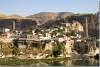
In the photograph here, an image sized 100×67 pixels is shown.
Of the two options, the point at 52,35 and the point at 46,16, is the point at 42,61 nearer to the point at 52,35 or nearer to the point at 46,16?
the point at 52,35

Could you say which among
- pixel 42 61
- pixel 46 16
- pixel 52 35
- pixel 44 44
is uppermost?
pixel 46 16

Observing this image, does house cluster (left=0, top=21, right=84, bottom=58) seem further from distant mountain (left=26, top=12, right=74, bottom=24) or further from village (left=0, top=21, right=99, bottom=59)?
distant mountain (left=26, top=12, right=74, bottom=24)

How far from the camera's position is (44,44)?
9938 millimetres

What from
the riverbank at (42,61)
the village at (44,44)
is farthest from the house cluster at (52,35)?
the riverbank at (42,61)

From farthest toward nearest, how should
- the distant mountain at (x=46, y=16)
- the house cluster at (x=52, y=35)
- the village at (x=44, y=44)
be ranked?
the distant mountain at (x=46, y=16)
the house cluster at (x=52, y=35)
the village at (x=44, y=44)

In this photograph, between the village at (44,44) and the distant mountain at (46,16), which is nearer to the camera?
the village at (44,44)

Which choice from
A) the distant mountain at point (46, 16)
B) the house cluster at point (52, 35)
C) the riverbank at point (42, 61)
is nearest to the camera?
the riverbank at point (42, 61)

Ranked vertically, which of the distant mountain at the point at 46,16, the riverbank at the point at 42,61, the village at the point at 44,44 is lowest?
the riverbank at the point at 42,61

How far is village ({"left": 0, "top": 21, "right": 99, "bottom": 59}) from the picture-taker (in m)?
9.62

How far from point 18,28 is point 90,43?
3127mm

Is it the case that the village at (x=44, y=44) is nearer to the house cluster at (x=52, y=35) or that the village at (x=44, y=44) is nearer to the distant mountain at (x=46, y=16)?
the house cluster at (x=52, y=35)

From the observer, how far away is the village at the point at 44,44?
31.6 feet

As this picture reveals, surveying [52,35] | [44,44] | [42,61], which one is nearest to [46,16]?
[52,35]

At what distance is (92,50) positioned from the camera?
9.28 meters
